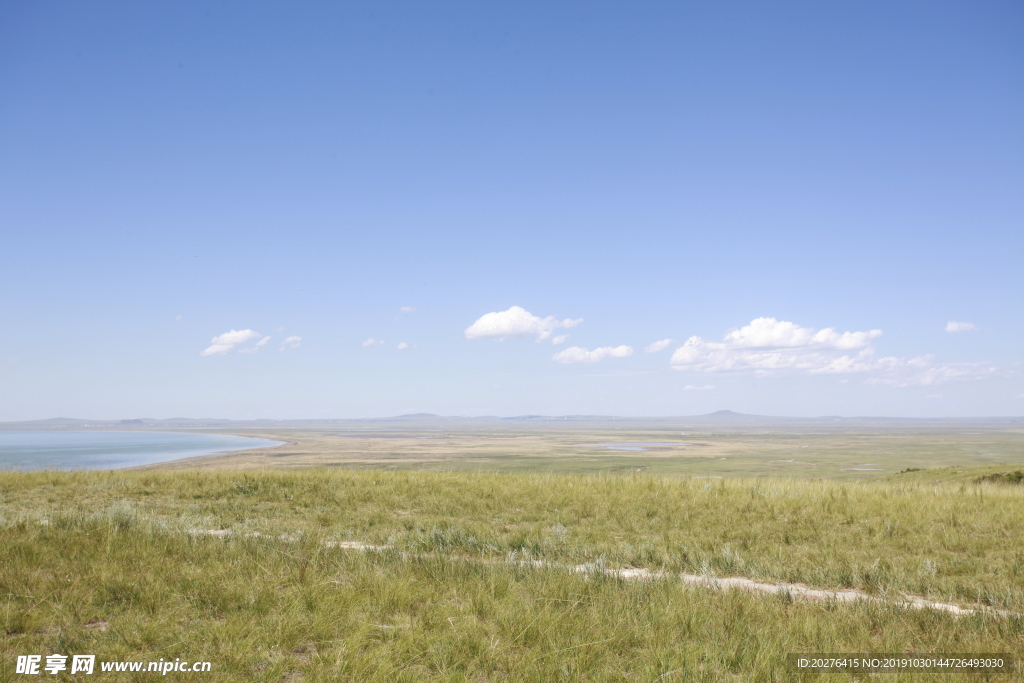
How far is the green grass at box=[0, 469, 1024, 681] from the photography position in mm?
5379

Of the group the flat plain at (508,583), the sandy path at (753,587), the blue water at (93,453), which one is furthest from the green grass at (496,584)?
Answer: the blue water at (93,453)

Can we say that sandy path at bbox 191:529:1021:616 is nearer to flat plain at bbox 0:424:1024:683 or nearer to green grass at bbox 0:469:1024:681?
flat plain at bbox 0:424:1024:683

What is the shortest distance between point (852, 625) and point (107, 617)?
26.8ft

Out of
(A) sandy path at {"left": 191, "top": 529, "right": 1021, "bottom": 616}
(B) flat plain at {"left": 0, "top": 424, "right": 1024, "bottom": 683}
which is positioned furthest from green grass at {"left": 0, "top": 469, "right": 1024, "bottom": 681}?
(A) sandy path at {"left": 191, "top": 529, "right": 1021, "bottom": 616}

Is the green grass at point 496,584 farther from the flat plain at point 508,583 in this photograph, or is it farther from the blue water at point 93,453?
the blue water at point 93,453

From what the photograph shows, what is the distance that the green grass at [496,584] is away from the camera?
17.6 ft

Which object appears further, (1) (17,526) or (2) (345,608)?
(1) (17,526)

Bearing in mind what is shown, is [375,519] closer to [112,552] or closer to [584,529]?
[584,529]

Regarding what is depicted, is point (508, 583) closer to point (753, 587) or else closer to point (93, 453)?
point (753, 587)

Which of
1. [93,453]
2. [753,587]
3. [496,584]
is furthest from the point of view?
[93,453]

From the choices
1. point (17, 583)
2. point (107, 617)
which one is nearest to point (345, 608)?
point (107, 617)

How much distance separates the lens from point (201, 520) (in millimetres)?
12570

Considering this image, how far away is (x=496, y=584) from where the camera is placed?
743 cm

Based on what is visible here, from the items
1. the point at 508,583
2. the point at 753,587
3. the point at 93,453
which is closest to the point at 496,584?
the point at 508,583
